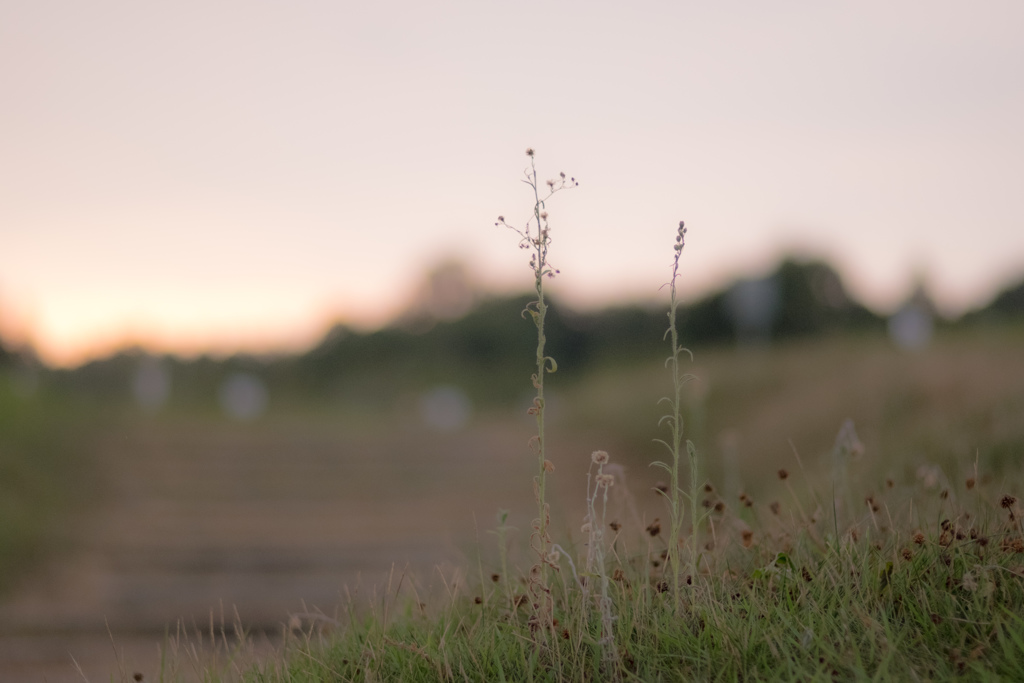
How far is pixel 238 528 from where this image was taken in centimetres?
588

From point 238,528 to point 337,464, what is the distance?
2127 millimetres

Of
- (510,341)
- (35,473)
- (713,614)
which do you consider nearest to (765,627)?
(713,614)

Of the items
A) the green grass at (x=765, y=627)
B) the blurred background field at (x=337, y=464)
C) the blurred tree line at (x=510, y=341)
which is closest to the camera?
the green grass at (x=765, y=627)

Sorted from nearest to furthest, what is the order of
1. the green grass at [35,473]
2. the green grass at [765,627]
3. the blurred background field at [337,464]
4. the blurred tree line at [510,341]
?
the green grass at [765,627]
the blurred background field at [337,464]
the green grass at [35,473]
the blurred tree line at [510,341]

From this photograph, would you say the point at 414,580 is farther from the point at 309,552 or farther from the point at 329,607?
the point at 309,552

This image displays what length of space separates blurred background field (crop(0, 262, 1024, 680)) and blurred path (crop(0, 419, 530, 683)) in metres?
0.02

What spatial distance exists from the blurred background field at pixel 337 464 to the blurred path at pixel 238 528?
22 mm

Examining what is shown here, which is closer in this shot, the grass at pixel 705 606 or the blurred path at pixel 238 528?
the grass at pixel 705 606

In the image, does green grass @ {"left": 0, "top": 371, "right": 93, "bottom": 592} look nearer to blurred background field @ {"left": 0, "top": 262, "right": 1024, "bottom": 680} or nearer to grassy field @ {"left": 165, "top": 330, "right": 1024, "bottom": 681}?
blurred background field @ {"left": 0, "top": 262, "right": 1024, "bottom": 680}

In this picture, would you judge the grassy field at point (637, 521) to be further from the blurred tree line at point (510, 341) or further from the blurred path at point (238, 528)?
the blurred tree line at point (510, 341)

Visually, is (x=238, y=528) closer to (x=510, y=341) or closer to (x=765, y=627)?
(x=765, y=627)

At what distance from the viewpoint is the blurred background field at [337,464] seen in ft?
13.8

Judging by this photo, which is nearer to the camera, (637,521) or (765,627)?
(765,627)

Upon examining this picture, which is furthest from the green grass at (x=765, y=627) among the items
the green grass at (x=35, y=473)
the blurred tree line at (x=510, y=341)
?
the blurred tree line at (x=510, y=341)
